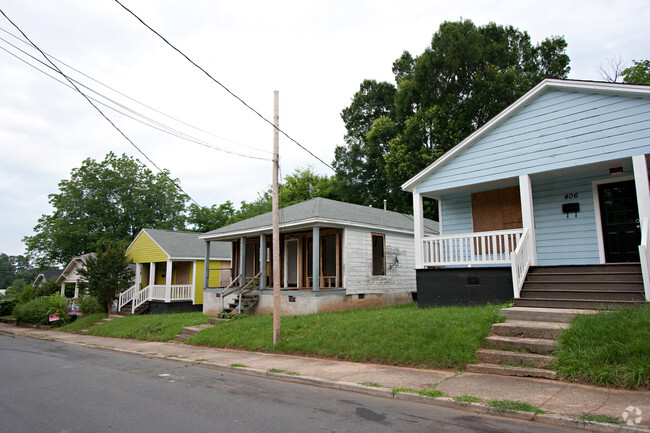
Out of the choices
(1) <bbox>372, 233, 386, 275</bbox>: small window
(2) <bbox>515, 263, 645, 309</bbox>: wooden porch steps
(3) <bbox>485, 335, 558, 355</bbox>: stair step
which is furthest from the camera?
(1) <bbox>372, 233, 386, 275</bbox>: small window

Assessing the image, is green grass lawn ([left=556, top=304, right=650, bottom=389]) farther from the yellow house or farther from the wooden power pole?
the yellow house

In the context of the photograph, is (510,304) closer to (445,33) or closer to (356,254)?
(356,254)

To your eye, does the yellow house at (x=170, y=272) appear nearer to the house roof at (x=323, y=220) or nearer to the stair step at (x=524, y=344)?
the house roof at (x=323, y=220)

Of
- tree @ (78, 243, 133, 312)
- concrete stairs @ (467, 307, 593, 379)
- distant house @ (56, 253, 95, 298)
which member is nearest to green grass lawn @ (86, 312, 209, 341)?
tree @ (78, 243, 133, 312)

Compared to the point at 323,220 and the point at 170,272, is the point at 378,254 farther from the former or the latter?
the point at 170,272

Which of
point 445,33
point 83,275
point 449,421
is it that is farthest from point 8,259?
point 449,421

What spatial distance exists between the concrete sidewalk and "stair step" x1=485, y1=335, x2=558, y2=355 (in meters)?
0.72

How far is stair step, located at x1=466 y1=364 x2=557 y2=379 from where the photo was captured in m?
5.97

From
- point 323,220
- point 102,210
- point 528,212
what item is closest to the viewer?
point 528,212

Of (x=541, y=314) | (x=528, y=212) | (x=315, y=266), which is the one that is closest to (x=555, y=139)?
(x=528, y=212)

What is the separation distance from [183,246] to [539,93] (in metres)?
20.7

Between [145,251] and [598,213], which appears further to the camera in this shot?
[145,251]

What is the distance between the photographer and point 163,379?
309 inches

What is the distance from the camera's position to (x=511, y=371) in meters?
6.28
